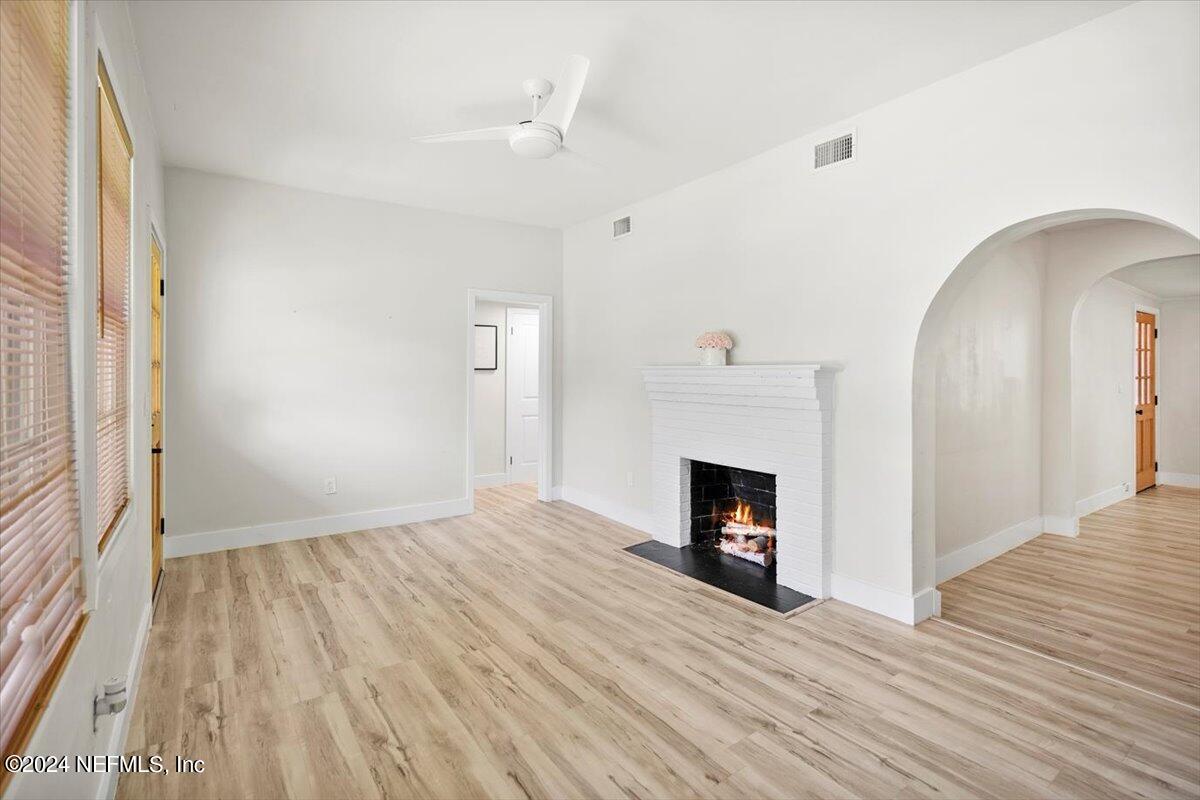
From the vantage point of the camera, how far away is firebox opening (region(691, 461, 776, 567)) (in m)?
4.15

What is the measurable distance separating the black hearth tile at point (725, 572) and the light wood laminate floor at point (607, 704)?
0.40 ft

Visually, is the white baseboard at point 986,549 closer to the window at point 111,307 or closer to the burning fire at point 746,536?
the burning fire at point 746,536

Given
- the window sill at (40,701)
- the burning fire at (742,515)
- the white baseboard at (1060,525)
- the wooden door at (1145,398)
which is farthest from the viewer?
the wooden door at (1145,398)

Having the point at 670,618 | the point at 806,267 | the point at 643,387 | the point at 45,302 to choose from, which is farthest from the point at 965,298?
the point at 45,302

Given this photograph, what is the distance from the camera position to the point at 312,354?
4.67 m

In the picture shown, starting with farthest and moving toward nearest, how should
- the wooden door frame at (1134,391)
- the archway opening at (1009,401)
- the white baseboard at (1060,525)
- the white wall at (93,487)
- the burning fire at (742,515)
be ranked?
the wooden door frame at (1134,391) → the white baseboard at (1060,525) → the burning fire at (742,515) → the archway opening at (1009,401) → the white wall at (93,487)

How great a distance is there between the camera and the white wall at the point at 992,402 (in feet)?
12.4

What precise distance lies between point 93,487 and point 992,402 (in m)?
4.92

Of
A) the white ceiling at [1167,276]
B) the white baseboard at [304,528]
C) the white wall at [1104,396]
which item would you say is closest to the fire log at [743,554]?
the white baseboard at [304,528]

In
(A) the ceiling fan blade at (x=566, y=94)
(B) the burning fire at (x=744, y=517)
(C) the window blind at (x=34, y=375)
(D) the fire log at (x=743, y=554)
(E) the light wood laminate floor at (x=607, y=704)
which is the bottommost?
(E) the light wood laminate floor at (x=607, y=704)

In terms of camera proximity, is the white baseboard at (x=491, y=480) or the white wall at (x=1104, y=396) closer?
the white wall at (x=1104, y=396)

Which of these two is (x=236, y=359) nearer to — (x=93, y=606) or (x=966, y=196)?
(x=93, y=606)

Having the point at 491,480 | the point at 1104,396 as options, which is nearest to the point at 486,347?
the point at 491,480

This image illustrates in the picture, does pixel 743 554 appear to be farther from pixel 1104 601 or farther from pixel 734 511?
pixel 1104 601
